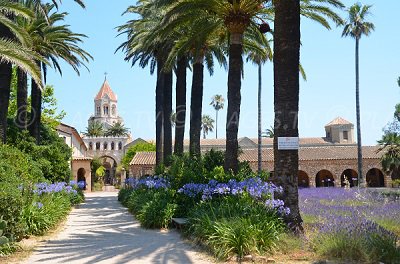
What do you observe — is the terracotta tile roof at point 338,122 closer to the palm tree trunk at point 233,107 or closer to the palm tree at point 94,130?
the palm tree at point 94,130

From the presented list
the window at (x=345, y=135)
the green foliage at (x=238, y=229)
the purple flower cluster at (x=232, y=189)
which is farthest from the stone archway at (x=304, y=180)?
the green foliage at (x=238, y=229)

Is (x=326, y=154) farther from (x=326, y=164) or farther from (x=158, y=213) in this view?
(x=158, y=213)

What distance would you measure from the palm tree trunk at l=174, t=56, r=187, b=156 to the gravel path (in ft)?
30.5

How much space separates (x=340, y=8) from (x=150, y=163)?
31.5m

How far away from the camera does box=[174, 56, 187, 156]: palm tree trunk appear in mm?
20844

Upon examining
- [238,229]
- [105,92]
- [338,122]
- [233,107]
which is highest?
[105,92]

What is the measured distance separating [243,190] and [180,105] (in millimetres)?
11370

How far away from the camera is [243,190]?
393 inches


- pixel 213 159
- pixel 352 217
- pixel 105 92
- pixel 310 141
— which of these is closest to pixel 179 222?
pixel 352 217

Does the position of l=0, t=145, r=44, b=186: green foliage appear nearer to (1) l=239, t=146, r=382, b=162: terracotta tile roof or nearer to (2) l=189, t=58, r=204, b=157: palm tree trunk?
(2) l=189, t=58, r=204, b=157: palm tree trunk

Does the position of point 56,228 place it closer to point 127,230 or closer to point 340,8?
point 127,230

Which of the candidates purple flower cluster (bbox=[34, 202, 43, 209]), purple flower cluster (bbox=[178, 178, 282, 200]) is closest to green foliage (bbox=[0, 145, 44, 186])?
purple flower cluster (bbox=[34, 202, 43, 209])

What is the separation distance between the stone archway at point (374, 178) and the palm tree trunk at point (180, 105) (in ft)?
104

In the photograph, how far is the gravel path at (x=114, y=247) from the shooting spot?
724 centimetres
